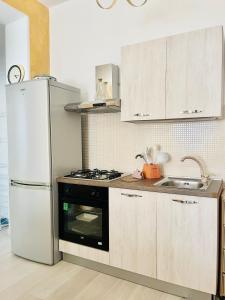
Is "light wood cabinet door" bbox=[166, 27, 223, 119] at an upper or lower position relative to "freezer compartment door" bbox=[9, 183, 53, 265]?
upper

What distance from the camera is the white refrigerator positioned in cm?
234

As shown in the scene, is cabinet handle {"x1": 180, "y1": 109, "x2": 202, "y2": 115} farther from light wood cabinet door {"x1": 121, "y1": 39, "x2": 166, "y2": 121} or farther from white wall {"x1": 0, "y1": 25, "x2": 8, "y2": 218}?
white wall {"x1": 0, "y1": 25, "x2": 8, "y2": 218}

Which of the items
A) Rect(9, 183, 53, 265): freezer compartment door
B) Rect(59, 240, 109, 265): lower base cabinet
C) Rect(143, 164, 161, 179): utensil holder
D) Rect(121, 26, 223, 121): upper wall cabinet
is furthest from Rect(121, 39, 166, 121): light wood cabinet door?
Rect(59, 240, 109, 265): lower base cabinet

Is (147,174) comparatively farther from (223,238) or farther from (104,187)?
(223,238)

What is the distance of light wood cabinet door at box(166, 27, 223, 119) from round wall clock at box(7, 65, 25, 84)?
1772mm

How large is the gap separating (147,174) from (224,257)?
94 centimetres

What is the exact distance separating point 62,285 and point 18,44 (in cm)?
269

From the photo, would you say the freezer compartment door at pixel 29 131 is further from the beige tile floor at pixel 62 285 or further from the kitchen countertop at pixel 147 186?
the beige tile floor at pixel 62 285

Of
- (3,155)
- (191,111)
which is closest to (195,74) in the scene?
(191,111)

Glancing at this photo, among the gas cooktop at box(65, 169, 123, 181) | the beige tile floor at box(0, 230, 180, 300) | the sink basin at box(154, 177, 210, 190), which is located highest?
the gas cooktop at box(65, 169, 123, 181)

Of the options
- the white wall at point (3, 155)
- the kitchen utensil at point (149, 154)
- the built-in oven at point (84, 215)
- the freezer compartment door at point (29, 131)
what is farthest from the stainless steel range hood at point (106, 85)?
the white wall at point (3, 155)

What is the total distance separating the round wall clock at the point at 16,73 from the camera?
9.51 feet

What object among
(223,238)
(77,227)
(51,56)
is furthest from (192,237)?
(51,56)

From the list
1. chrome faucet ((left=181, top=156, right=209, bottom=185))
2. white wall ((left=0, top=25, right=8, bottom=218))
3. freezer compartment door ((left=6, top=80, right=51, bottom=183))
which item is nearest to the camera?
chrome faucet ((left=181, top=156, right=209, bottom=185))
